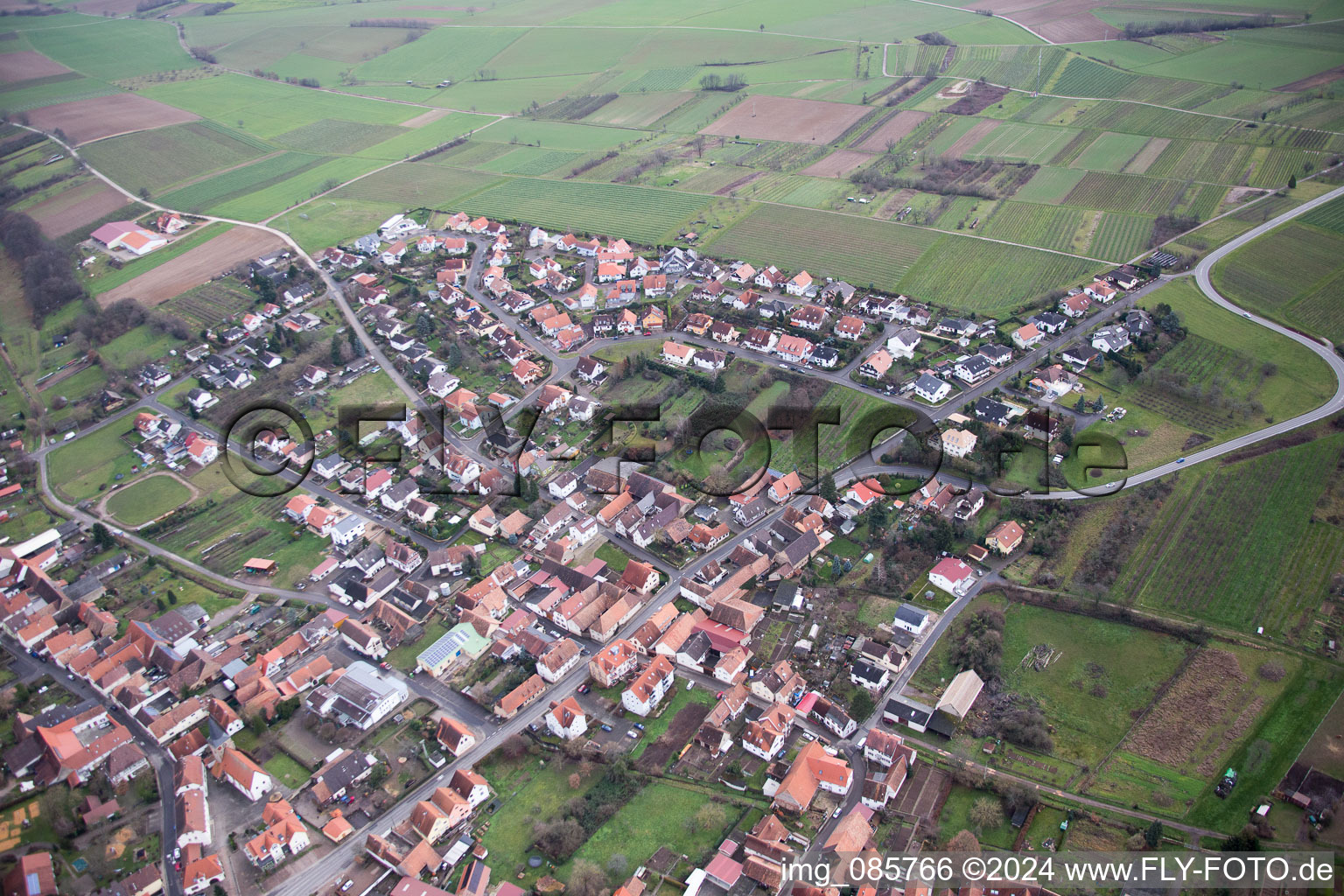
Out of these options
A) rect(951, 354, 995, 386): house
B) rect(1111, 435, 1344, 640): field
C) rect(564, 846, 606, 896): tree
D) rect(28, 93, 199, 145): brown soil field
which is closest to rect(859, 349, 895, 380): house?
rect(951, 354, 995, 386): house

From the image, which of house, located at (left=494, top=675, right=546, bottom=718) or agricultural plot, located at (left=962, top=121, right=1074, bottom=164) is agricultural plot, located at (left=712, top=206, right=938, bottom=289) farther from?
house, located at (left=494, top=675, right=546, bottom=718)

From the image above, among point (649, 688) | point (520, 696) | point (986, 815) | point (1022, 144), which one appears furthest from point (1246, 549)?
point (1022, 144)

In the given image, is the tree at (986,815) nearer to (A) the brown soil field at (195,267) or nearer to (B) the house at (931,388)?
(B) the house at (931,388)

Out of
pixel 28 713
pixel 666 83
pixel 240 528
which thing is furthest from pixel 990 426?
pixel 666 83

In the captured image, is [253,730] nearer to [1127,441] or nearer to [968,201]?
[1127,441]

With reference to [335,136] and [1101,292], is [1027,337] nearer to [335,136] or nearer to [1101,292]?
[1101,292]

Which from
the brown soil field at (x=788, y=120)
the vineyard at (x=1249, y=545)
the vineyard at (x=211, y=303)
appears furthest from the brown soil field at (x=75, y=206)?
the vineyard at (x=1249, y=545)
